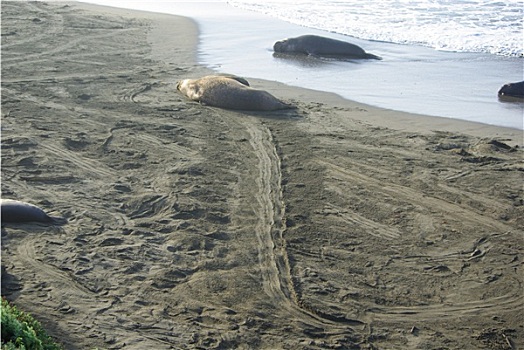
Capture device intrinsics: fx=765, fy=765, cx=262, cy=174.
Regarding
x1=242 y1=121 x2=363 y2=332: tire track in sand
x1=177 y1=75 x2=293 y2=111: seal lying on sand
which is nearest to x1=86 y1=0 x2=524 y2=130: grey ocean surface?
x1=177 y1=75 x2=293 y2=111: seal lying on sand

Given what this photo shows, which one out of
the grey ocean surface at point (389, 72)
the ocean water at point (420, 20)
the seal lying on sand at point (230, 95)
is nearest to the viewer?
the seal lying on sand at point (230, 95)

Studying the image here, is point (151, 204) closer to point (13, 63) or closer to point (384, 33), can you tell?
point (13, 63)

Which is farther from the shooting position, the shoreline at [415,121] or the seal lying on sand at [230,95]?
the seal lying on sand at [230,95]

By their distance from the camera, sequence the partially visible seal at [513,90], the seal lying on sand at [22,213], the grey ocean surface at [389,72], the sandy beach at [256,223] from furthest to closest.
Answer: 1. the partially visible seal at [513,90]
2. the grey ocean surface at [389,72]
3. the seal lying on sand at [22,213]
4. the sandy beach at [256,223]

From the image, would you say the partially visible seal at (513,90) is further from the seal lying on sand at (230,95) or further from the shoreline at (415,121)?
the seal lying on sand at (230,95)

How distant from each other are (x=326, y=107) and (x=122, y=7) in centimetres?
1024

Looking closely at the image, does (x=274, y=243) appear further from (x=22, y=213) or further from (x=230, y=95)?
(x=230, y=95)

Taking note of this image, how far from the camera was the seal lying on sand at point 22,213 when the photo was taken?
6.50m

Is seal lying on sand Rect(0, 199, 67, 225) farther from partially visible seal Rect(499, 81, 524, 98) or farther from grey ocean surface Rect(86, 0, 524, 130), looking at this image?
partially visible seal Rect(499, 81, 524, 98)

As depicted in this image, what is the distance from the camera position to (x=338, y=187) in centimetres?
776

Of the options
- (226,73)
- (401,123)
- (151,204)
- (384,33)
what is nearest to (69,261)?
(151,204)

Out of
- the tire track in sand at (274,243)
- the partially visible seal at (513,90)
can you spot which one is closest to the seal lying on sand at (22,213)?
the tire track in sand at (274,243)

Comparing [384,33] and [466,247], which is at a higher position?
[384,33]

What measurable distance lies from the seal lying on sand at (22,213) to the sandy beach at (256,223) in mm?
115
